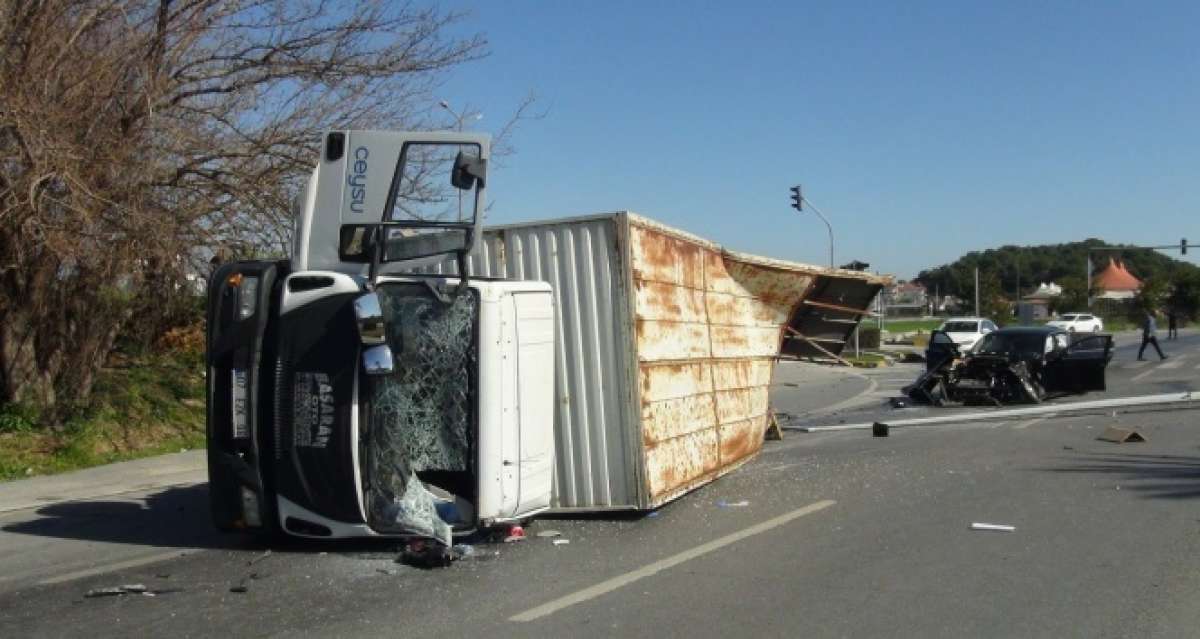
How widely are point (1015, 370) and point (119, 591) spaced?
52.7 feet

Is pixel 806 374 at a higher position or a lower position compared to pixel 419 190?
lower

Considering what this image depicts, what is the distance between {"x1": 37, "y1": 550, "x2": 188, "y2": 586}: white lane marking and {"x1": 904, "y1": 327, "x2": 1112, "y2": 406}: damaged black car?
14.9 m

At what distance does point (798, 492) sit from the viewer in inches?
432

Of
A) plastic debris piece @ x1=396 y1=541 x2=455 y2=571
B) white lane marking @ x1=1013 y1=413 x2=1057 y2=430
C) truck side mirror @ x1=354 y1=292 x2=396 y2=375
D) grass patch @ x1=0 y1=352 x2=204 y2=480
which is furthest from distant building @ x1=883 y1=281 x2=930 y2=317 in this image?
truck side mirror @ x1=354 y1=292 x2=396 y2=375

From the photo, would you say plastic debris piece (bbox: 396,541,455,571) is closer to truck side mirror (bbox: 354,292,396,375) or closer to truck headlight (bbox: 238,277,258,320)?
truck side mirror (bbox: 354,292,396,375)

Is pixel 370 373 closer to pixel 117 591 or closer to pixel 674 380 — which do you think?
pixel 117 591

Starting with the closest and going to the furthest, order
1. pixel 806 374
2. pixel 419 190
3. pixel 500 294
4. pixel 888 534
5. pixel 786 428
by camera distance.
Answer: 1. pixel 500 294
2. pixel 888 534
3. pixel 419 190
4. pixel 786 428
5. pixel 806 374

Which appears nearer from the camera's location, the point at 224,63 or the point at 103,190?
the point at 103,190

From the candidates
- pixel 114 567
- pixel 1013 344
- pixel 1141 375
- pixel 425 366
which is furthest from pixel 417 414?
pixel 1141 375

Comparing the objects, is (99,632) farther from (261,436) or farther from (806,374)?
(806,374)

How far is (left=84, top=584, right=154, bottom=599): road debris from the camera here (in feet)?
25.0

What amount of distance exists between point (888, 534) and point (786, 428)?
30.4ft

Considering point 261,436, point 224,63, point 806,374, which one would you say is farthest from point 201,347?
point 806,374

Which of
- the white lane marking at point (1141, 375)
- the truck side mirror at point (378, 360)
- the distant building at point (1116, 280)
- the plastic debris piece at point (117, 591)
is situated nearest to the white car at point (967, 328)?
the white lane marking at point (1141, 375)
